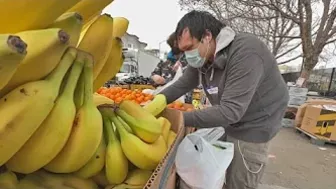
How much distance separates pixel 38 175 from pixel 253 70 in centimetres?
117

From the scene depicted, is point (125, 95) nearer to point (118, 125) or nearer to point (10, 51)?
point (118, 125)

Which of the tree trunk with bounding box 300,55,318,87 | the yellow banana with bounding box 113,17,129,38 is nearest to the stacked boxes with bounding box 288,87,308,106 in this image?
the tree trunk with bounding box 300,55,318,87

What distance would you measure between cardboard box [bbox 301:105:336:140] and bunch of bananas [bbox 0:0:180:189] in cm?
586

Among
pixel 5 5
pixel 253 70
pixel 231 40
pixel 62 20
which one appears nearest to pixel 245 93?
pixel 253 70

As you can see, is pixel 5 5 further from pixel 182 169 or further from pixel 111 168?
pixel 182 169

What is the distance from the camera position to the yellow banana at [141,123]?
85 centimetres

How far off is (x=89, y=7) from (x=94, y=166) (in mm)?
394

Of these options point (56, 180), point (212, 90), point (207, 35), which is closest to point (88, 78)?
point (56, 180)

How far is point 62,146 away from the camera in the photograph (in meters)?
0.66

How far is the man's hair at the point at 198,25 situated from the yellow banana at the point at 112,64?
2.61 feet

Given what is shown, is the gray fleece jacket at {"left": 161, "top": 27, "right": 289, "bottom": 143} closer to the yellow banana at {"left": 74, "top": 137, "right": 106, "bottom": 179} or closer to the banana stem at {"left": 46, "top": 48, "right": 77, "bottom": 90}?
the yellow banana at {"left": 74, "top": 137, "right": 106, "bottom": 179}

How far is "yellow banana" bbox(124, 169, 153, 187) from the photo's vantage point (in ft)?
2.63

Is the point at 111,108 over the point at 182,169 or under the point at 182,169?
over

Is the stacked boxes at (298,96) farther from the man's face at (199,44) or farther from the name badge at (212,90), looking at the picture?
the man's face at (199,44)
